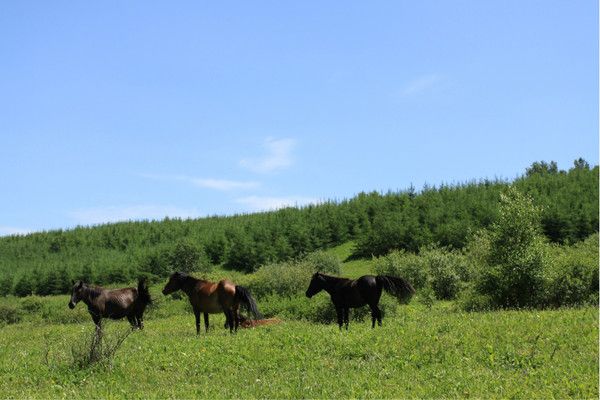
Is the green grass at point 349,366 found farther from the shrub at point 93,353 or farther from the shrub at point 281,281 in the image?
the shrub at point 281,281

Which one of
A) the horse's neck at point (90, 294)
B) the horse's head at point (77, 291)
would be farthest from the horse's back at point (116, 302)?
the horse's head at point (77, 291)

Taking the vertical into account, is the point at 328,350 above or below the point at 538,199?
below

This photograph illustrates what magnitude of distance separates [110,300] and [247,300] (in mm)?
5906

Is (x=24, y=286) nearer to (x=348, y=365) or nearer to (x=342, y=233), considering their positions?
(x=342, y=233)

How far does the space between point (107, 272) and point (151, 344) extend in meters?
71.1

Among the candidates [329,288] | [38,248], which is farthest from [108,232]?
[329,288]

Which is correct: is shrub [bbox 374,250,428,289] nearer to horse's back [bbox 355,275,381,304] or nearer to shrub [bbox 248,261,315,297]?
shrub [bbox 248,261,315,297]

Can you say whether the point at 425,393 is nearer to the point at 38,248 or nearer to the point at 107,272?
the point at 107,272

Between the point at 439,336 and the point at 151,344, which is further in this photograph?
the point at 151,344

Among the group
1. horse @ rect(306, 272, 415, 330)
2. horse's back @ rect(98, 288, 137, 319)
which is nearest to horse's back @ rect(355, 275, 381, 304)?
horse @ rect(306, 272, 415, 330)

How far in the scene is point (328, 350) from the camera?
1603 cm

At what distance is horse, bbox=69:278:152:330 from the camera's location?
2331cm

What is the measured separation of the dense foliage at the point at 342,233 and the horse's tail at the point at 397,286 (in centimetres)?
4274

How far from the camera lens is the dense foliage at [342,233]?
238 feet
